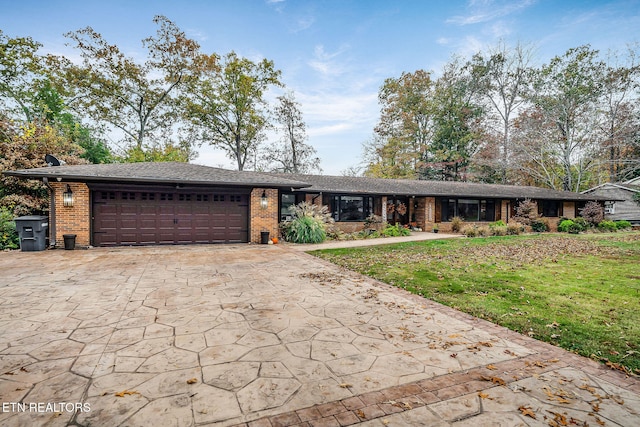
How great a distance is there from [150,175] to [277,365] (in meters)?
9.40

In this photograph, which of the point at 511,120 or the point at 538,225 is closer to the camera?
the point at 538,225

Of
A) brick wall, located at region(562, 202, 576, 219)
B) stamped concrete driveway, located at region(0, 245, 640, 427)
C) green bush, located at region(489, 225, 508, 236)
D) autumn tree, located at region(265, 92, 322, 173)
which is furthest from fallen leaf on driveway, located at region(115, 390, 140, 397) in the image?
brick wall, located at region(562, 202, 576, 219)

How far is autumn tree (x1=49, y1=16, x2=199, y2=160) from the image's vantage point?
19.4m

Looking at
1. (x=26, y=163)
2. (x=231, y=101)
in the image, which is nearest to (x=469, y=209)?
(x=231, y=101)

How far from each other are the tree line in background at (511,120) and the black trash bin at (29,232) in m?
23.6

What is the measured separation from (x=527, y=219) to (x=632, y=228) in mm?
8627

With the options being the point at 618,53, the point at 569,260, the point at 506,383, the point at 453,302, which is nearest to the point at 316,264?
the point at 453,302

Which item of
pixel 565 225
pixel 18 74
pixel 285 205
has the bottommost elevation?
pixel 565 225

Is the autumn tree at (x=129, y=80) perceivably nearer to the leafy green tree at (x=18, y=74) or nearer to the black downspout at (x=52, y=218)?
the leafy green tree at (x=18, y=74)

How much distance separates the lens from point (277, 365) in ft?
8.71

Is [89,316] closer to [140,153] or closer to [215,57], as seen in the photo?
[140,153]

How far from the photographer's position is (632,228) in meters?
19.8

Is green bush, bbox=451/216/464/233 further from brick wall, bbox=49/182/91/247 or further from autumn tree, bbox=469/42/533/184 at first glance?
brick wall, bbox=49/182/91/247

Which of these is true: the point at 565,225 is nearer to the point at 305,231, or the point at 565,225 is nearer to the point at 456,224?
the point at 456,224
